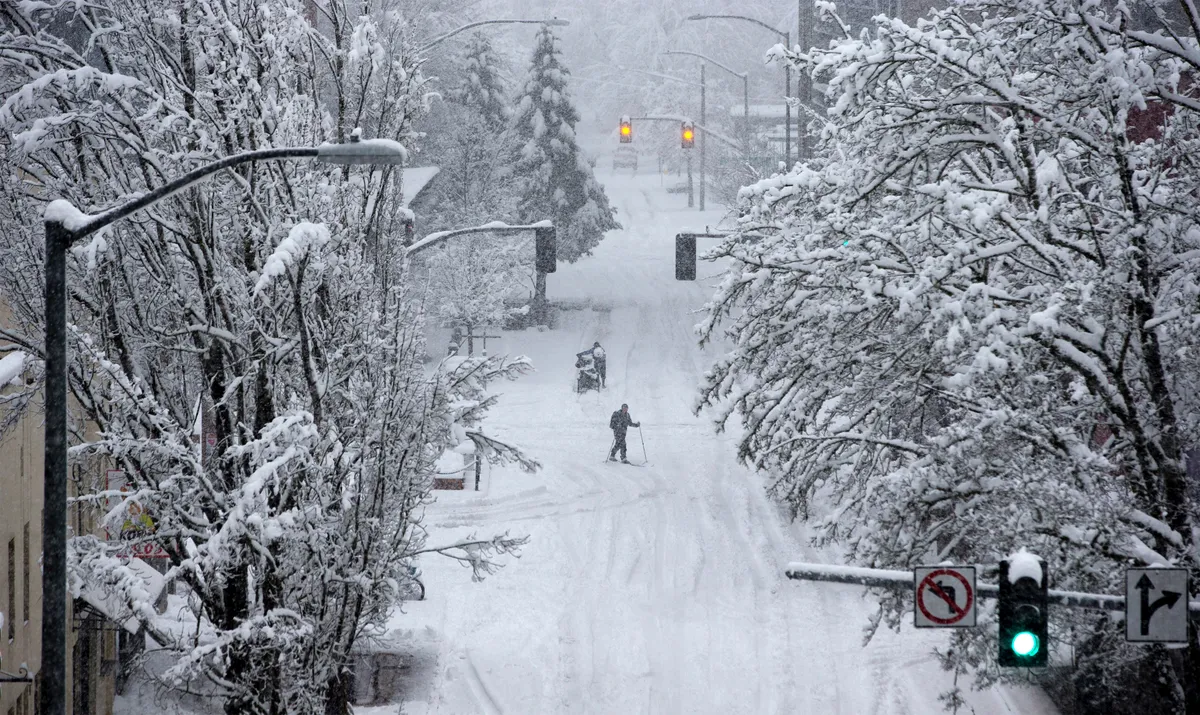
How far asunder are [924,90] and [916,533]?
15.8ft

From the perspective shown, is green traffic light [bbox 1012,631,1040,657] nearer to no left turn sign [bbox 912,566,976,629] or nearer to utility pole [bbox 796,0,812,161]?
no left turn sign [bbox 912,566,976,629]

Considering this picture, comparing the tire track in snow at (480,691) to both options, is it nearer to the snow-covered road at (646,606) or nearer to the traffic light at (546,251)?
the snow-covered road at (646,606)

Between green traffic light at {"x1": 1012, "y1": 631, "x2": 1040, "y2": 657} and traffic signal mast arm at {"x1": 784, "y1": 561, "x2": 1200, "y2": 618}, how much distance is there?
293 millimetres

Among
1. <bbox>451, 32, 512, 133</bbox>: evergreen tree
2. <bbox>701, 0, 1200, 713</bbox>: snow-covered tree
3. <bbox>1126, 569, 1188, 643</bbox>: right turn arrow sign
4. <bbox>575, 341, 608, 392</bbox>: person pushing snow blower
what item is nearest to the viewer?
<bbox>1126, 569, 1188, 643</bbox>: right turn arrow sign

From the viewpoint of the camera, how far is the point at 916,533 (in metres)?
12.4

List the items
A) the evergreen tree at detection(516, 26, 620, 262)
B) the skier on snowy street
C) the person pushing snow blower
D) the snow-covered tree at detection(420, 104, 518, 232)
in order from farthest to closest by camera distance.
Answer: the evergreen tree at detection(516, 26, 620, 262) → the snow-covered tree at detection(420, 104, 518, 232) → the skier on snowy street → the person pushing snow blower

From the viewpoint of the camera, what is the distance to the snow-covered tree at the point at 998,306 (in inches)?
449

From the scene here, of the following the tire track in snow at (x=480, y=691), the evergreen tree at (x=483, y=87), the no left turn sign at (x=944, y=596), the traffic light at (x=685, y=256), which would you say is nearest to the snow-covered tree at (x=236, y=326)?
the no left turn sign at (x=944, y=596)

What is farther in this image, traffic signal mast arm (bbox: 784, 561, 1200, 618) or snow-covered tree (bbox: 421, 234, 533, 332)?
snow-covered tree (bbox: 421, 234, 533, 332)

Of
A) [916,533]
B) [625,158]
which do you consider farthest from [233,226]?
[625,158]

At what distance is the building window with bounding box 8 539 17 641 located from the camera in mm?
15367

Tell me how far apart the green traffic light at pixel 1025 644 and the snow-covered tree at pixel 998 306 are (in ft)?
7.99

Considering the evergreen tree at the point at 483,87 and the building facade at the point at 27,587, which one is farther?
the evergreen tree at the point at 483,87

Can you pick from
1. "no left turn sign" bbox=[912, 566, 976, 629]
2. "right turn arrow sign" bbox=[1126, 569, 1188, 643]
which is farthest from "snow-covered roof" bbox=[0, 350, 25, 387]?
"right turn arrow sign" bbox=[1126, 569, 1188, 643]
